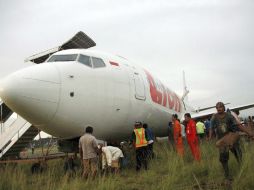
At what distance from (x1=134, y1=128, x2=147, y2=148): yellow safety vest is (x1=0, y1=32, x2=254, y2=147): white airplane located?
51 centimetres

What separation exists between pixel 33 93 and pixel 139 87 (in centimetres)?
425

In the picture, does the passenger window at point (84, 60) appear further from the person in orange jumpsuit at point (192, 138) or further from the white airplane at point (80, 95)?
the person in orange jumpsuit at point (192, 138)

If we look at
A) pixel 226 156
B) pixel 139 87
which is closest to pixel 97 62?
pixel 139 87

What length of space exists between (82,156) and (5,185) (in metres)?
2.08

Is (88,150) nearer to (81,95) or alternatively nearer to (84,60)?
(81,95)

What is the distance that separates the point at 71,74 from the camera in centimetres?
783

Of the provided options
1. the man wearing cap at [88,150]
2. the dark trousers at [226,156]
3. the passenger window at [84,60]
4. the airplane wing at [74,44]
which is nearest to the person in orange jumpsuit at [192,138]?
the dark trousers at [226,156]

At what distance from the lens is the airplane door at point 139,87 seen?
1008cm

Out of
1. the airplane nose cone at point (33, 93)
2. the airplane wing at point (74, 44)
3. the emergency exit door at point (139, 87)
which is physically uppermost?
the airplane wing at point (74, 44)

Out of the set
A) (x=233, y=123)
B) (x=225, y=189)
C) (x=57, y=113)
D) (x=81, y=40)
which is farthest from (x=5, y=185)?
(x=81, y=40)

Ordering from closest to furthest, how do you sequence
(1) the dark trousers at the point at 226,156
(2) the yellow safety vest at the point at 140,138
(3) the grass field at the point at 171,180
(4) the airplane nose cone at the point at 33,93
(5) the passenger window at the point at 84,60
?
(3) the grass field at the point at 171,180 < (1) the dark trousers at the point at 226,156 < (4) the airplane nose cone at the point at 33,93 < (5) the passenger window at the point at 84,60 < (2) the yellow safety vest at the point at 140,138

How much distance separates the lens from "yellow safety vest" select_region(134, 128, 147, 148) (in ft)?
30.3

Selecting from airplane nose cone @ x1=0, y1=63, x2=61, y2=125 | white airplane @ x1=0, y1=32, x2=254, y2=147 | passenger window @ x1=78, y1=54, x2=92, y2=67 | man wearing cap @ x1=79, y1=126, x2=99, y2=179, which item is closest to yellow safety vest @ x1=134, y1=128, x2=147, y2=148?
white airplane @ x1=0, y1=32, x2=254, y2=147

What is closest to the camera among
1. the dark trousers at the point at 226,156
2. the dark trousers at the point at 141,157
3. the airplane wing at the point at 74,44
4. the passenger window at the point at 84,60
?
the dark trousers at the point at 226,156
